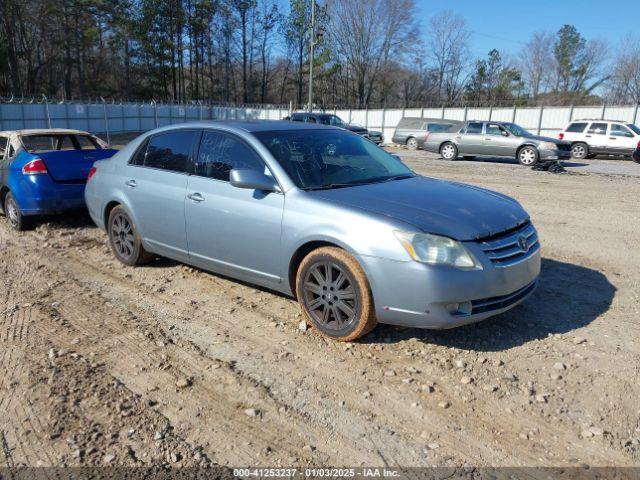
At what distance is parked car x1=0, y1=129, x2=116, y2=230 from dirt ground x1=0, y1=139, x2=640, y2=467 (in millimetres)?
2200

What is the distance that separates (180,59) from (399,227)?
64.3m

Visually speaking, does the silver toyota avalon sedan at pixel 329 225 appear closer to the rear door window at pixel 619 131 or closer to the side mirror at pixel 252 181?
the side mirror at pixel 252 181

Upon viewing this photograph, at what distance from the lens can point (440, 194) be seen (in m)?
4.39

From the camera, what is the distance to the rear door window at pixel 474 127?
21266 millimetres

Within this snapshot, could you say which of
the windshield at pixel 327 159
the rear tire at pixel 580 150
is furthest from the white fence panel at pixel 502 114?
the windshield at pixel 327 159

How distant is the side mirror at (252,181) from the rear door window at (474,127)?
1859cm

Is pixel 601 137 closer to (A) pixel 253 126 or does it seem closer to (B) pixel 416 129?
(B) pixel 416 129

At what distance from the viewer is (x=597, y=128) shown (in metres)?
22.2

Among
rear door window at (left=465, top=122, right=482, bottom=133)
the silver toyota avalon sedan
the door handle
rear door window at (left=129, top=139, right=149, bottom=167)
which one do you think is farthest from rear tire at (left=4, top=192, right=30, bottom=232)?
rear door window at (left=465, top=122, right=482, bottom=133)

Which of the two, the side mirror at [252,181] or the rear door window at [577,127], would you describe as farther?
the rear door window at [577,127]

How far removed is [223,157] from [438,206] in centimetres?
204

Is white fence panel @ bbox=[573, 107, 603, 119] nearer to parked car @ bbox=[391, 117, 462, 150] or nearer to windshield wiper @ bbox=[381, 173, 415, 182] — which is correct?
parked car @ bbox=[391, 117, 462, 150]

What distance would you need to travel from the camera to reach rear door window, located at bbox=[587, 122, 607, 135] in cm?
2211

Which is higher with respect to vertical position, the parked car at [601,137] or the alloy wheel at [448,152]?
the parked car at [601,137]
